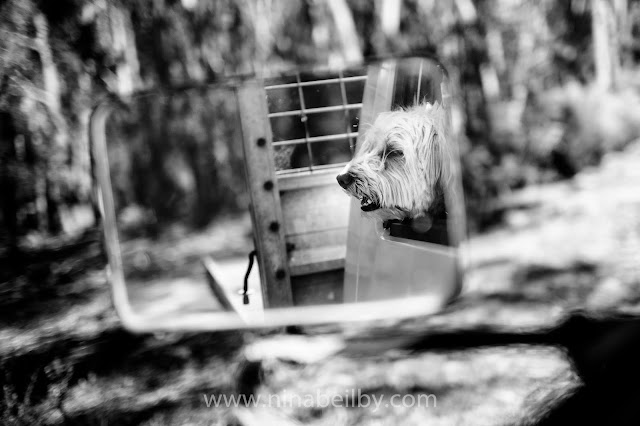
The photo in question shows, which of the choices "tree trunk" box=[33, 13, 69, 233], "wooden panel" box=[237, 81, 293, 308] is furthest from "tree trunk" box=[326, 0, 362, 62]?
"tree trunk" box=[33, 13, 69, 233]

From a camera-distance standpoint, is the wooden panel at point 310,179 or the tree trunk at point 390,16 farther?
the tree trunk at point 390,16

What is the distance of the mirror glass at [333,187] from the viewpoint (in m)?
1.17

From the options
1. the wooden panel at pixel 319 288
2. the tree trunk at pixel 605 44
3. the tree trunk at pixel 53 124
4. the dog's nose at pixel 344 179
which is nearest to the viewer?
the dog's nose at pixel 344 179

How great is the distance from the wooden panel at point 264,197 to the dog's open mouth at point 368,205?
0.20 meters

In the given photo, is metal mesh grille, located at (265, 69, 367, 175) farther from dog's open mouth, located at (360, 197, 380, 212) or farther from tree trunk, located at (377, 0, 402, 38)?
tree trunk, located at (377, 0, 402, 38)

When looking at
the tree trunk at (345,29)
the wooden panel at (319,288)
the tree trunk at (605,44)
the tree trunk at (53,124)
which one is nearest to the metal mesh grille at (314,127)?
the wooden panel at (319,288)

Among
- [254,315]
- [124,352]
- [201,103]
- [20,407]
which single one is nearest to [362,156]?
[254,315]

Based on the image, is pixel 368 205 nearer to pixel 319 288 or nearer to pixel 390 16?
pixel 319 288

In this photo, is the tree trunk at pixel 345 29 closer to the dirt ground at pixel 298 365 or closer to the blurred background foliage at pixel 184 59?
the blurred background foliage at pixel 184 59

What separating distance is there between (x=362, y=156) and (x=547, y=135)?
5.34 feet

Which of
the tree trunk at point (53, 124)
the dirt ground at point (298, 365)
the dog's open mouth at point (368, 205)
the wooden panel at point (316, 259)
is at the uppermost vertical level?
the tree trunk at point (53, 124)

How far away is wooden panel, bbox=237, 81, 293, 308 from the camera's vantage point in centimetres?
122

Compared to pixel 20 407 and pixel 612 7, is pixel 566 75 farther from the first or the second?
pixel 20 407

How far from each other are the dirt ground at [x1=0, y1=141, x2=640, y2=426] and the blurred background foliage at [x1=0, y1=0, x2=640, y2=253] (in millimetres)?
311
